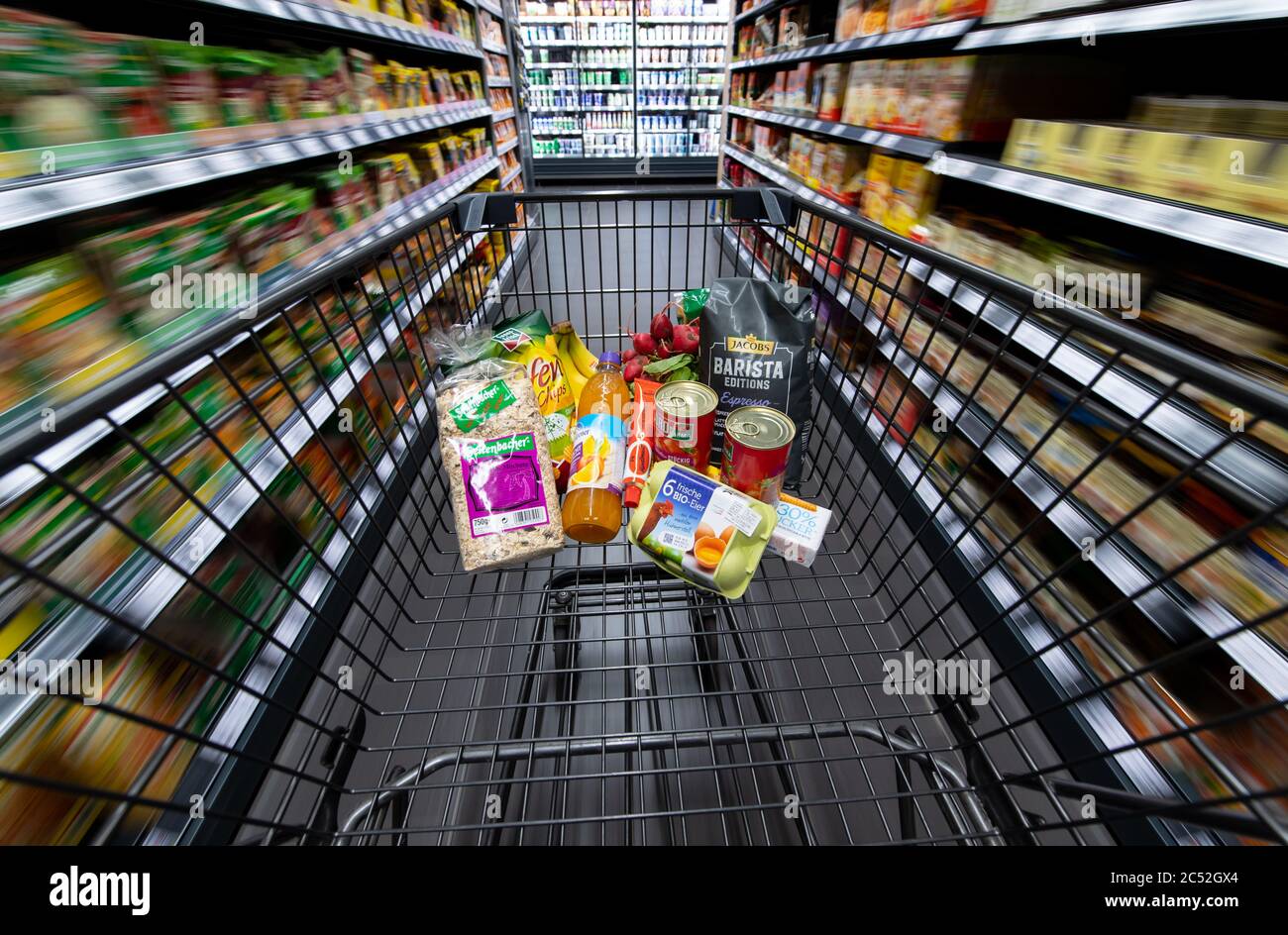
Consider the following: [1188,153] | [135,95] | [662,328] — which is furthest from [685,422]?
[135,95]

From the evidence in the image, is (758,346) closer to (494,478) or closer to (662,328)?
(662,328)

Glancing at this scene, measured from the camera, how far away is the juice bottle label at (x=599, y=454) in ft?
3.42

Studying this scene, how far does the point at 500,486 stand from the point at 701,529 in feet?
1.22

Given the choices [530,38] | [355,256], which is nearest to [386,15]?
[355,256]

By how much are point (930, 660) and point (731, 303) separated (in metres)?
0.77

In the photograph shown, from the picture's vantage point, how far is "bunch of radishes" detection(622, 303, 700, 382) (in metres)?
1.19

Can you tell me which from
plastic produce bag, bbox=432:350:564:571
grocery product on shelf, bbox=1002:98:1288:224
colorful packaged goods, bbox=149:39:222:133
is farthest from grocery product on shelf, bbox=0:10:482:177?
grocery product on shelf, bbox=1002:98:1288:224

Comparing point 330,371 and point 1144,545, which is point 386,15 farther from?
point 1144,545

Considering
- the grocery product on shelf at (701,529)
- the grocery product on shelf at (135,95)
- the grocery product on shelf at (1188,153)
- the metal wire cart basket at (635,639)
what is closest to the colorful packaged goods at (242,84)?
the grocery product on shelf at (135,95)

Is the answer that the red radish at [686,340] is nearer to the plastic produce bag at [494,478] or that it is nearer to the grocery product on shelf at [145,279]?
the plastic produce bag at [494,478]

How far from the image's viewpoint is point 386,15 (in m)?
2.12

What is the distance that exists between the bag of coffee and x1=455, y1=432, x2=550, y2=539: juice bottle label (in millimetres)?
427

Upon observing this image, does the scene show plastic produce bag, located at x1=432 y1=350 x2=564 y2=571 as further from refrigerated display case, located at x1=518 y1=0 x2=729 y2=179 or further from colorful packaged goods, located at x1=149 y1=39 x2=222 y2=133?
refrigerated display case, located at x1=518 y1=0 x2=729 y2=179

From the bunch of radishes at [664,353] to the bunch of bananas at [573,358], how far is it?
12 centimetres
